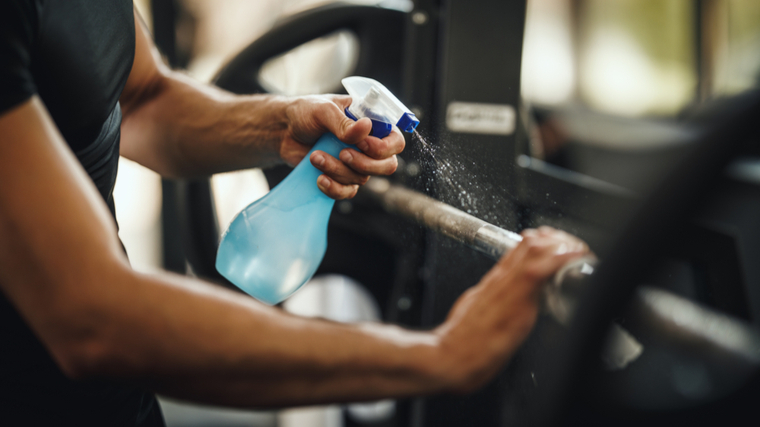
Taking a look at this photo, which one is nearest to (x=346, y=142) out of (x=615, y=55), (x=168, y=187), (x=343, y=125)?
(x=343, y=125)

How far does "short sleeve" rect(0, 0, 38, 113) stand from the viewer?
360 mm

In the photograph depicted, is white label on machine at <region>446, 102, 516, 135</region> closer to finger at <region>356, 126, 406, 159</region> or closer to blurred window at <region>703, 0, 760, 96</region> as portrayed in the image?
finger at <region>356, 126, 406, 159</region>

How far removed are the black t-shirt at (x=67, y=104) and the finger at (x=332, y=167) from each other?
254 mm

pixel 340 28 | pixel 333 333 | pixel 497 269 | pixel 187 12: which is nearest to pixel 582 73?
pixel 340 28

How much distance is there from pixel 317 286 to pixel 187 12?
1.30 m

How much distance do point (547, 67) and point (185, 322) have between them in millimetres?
2171

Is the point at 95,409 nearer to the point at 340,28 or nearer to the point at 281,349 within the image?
the point at 281,349

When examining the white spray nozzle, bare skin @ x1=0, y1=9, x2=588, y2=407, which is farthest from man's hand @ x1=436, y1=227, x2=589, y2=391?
the white spray nozzle

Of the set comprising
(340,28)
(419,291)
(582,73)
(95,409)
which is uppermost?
(340,28)

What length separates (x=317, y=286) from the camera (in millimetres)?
1716

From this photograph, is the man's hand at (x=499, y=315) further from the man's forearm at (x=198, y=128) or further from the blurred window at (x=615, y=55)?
the blurred window at (x=615, y=55)

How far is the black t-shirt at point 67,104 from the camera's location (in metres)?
0.40

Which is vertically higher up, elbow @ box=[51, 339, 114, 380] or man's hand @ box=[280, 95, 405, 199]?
man's hand @ box=[280, 95, 405, 199]

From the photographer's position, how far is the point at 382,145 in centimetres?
55
